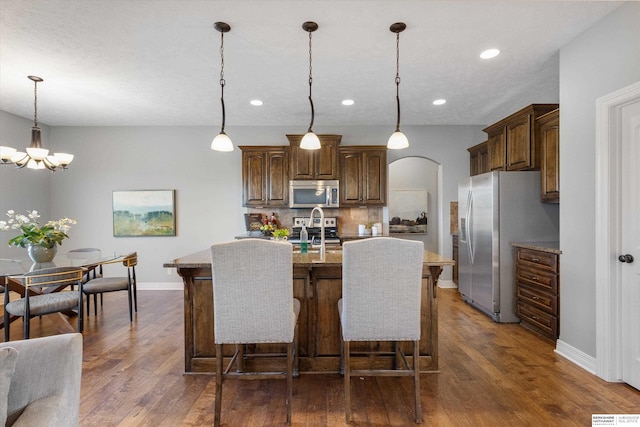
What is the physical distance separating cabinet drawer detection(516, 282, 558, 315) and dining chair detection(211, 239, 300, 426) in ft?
8.62

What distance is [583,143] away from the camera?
2.57 metres

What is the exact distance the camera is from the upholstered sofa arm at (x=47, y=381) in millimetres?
1012

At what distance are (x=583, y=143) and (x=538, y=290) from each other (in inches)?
59.3

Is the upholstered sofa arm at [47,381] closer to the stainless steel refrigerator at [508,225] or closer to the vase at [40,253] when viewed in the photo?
the vase at [40,253]

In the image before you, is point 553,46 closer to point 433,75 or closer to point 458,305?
point 433,75

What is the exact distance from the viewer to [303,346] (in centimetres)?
252

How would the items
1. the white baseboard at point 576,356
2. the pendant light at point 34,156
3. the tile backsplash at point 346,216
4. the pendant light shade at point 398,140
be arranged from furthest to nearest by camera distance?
the tile backsplash at point 346,216 → the pendant light at point 34,156 → the pendant light shade at point 398,140 → the white baseboard at point 576,356

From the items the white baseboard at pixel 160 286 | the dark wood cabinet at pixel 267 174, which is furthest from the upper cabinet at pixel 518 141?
the white baseboard at pixel 160 286

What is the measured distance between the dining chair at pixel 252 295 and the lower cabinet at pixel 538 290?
2.61 metres

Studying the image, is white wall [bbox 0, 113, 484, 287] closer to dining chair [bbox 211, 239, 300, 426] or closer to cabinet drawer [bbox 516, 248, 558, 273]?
cabinet drawer [bbox 516, 248, 558, 273]

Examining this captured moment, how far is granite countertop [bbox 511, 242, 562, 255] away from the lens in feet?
9.92

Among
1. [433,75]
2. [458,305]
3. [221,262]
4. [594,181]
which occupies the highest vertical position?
[433,75]

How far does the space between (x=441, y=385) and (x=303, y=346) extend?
3.42ft

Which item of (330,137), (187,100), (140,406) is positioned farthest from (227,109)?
(140,406)
